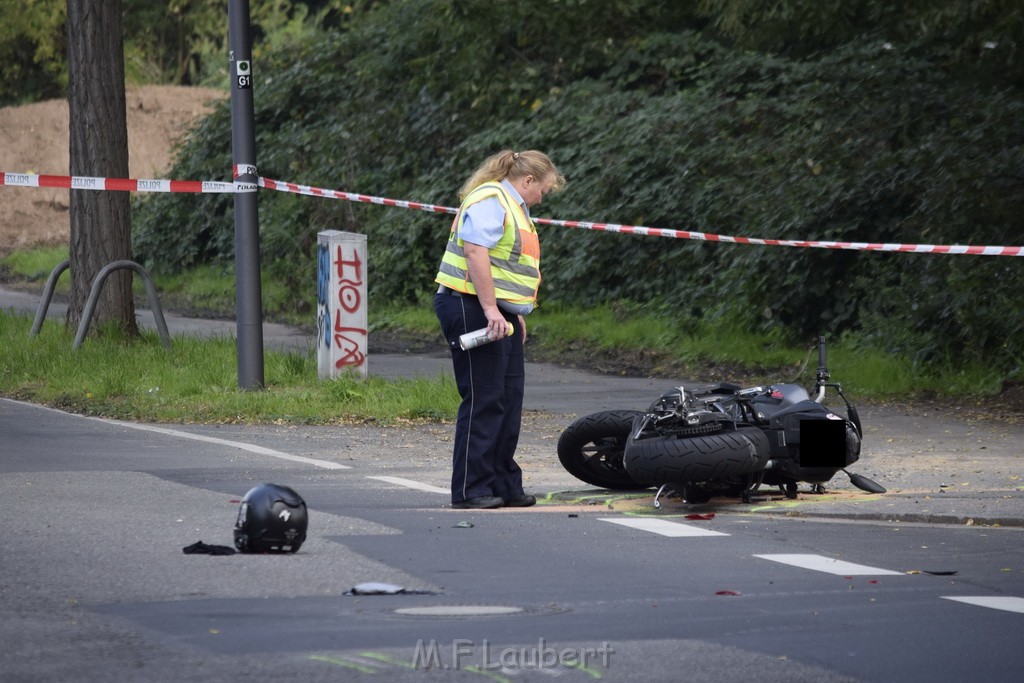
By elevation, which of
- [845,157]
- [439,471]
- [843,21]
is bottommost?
[439,471]

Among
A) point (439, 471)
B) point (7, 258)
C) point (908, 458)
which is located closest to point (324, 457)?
point (439, 471)

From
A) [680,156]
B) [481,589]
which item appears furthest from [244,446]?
[680,156]

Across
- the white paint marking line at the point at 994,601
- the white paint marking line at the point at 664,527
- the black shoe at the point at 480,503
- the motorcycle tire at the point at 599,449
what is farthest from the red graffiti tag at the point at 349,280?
the white paint marking line at the point at 994,601

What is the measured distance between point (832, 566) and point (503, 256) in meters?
2.37

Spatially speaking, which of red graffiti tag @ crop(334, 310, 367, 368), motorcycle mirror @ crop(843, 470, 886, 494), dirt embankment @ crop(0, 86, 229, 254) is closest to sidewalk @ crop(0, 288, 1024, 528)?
motorcycle mirror @ crop(843, 470, 886, 494)

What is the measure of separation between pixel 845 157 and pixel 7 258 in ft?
→ 73.7

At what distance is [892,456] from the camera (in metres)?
10.2

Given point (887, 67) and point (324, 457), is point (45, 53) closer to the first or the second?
point (887, 67)

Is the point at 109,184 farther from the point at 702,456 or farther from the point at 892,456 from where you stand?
the point at 702,456

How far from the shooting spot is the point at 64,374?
14148mm

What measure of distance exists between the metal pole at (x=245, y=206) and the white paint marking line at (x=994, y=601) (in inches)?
305

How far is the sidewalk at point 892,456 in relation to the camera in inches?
326

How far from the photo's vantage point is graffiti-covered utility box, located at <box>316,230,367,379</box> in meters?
13.4

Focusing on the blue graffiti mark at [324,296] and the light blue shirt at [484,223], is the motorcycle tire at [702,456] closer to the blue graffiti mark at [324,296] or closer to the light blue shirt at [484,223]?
the light blue shirt at [484,223]
